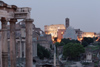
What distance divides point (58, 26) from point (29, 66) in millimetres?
98761

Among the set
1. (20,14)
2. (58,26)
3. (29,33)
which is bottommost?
(29,33)

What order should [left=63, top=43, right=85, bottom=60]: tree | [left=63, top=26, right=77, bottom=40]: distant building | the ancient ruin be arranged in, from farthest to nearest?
[left=63, top=26, right=77, bottom=40]: distant building < [left=63, top=43, right=85, bottom=60]: tree < the ancient ruin

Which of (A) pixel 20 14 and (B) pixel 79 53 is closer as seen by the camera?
(A) pixel 20 14

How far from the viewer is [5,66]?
871cm

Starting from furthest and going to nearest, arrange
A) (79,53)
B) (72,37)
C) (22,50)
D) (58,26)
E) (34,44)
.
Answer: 1. (58,26)
2. (72,37)
3. (79,53)
4. (34,44)
5. (22,50)

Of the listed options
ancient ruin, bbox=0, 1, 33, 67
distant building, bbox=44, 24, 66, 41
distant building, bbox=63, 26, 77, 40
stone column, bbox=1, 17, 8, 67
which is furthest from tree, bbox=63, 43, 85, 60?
distant building, bbox=44, 24, 66, 41

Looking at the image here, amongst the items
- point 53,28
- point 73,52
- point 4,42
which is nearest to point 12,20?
point 4,42

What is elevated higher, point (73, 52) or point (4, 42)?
point (4, 42)

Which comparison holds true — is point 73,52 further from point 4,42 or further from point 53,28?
point 53,28

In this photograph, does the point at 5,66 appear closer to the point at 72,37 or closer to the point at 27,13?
the point at 27,13

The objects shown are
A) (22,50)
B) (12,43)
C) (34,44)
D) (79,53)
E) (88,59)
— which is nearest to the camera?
(12,43)

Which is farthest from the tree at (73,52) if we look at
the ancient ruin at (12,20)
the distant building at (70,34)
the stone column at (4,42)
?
the distant building at (70,34)

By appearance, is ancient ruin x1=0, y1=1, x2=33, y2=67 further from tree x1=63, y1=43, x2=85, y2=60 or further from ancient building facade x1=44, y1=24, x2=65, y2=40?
ancient building facade x1=44, y1=24, x2=65, y2=40

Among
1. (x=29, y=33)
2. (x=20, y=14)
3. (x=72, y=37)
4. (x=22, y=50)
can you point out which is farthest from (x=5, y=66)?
(x=72, y=37)
